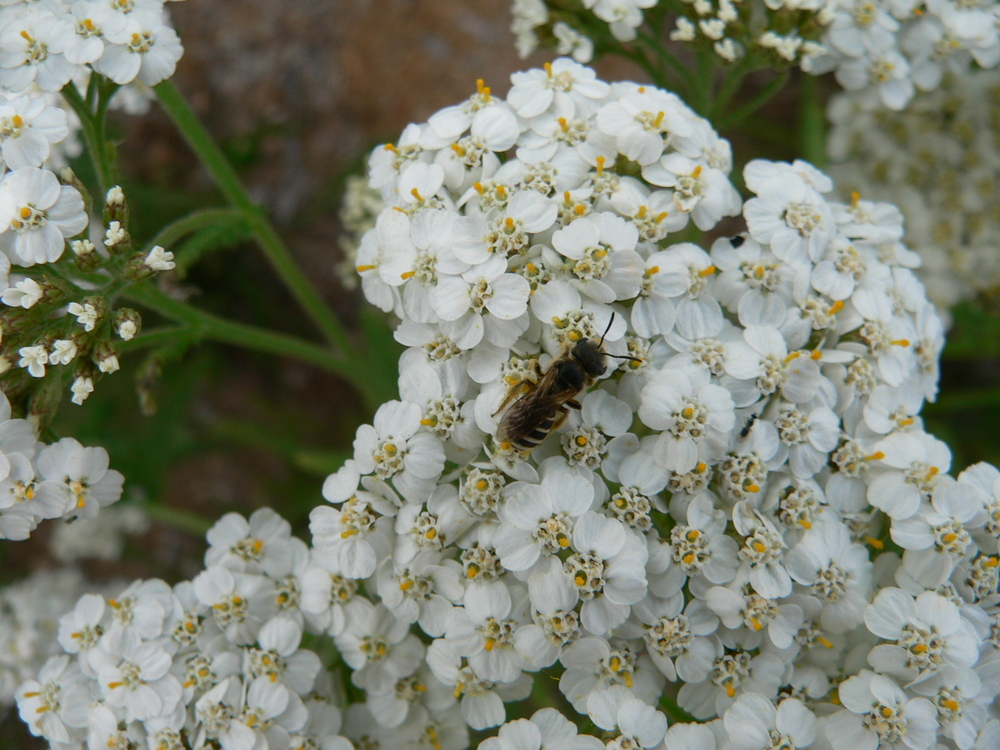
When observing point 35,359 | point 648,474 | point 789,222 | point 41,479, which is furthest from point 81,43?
point 789,222

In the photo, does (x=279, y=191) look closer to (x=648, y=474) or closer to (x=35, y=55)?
(x=35, y=55)

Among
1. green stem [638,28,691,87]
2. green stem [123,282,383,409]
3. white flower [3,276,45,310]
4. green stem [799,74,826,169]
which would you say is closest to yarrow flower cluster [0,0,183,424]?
white flower [3,276,45,310]

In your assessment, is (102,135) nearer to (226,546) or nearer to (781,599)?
(226,546)

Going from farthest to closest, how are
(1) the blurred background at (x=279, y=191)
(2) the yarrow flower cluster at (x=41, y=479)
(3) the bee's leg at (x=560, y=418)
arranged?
1. (1) the blurred background at (x=279, y=191)
2. (2) the yarrow flower cluster at (x=41, y=479)
3. (3) the bee's leg at (x=560, y=418)

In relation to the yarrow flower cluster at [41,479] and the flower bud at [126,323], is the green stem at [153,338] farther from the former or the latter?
the yarrow flower cluster at [41,479]

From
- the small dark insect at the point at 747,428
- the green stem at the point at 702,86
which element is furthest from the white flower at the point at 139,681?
the green stem at the point at 702,86

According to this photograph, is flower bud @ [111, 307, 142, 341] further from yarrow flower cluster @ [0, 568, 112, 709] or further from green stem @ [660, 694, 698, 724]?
green stem @ [660, 694, 698, 724]

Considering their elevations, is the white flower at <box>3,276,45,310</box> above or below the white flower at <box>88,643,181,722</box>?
above
